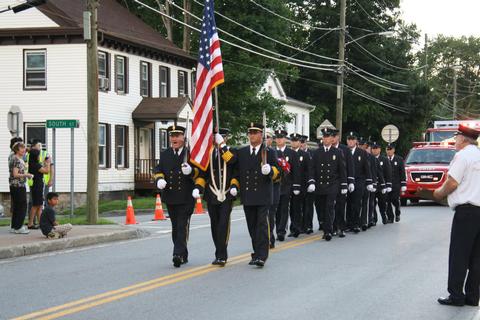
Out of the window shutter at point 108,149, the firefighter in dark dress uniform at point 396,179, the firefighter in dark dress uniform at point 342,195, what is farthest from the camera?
the window shutter at point 108,149

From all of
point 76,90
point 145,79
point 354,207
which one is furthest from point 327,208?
point 145,79

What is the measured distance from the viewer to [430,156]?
97.0 ft

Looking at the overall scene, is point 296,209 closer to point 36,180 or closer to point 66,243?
point 66,243

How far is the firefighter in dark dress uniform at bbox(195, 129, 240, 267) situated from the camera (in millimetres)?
11844

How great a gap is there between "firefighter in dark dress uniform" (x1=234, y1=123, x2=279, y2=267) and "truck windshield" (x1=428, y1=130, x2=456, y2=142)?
2472 cm

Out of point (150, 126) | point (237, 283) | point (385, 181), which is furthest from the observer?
point (150, 126)

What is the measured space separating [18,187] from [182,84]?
26714 millimetres

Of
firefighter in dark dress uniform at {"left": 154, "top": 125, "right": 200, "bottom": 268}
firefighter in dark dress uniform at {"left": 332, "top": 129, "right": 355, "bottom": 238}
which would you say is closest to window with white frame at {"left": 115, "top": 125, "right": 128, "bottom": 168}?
firefighter in dark dress uniform at {"left": 332, "top": 129, "right": 355, "bottom": 238}

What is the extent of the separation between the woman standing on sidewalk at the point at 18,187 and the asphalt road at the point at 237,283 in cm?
222

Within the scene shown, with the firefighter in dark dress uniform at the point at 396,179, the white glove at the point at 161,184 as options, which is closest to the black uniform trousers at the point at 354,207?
the firefighter in dark dress uniform at the point at 396,179

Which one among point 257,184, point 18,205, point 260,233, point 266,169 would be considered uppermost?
point 266,169

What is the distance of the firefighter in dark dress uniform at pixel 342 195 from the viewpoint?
55.7 feet

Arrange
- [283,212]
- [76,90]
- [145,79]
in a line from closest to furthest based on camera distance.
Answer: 1. [283,212]
2. [76,90]
3. [145,79]

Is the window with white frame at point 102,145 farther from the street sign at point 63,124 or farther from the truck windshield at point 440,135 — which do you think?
the street sign at point 63,124
